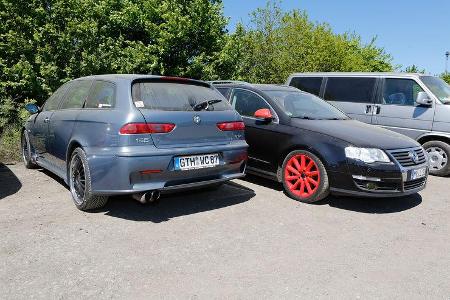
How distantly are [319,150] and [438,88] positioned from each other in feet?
13.6

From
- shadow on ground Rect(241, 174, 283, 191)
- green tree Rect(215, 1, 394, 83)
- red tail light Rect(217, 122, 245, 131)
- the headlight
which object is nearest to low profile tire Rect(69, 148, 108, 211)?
red tail light Rect(217, 122, 245, 131)

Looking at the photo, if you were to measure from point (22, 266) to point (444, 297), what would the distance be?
10.7ft

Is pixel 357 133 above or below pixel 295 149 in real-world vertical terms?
above

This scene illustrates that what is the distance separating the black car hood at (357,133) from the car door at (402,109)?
2380mm

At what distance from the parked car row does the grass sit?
1765mm

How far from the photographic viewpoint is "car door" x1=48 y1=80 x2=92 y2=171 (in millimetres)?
4904

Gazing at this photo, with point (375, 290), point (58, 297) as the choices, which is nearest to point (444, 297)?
point (375, 290)

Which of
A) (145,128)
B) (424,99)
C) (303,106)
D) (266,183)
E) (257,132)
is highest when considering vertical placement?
(424,99)

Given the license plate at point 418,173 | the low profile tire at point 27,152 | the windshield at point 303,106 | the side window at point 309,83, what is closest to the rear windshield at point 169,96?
the windshield at point 303,106

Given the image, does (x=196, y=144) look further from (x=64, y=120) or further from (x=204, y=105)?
(x=64, y=120)

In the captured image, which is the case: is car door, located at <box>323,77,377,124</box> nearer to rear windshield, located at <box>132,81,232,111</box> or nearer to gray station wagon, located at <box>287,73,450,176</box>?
gray station wagon, located at <box>287,73,450,176</box>

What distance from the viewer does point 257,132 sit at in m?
5.99

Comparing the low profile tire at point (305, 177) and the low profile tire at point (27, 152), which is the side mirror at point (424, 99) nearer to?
the low profile tire at point (305, 177)

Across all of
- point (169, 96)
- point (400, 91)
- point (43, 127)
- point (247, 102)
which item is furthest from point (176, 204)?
point (400, 91)
